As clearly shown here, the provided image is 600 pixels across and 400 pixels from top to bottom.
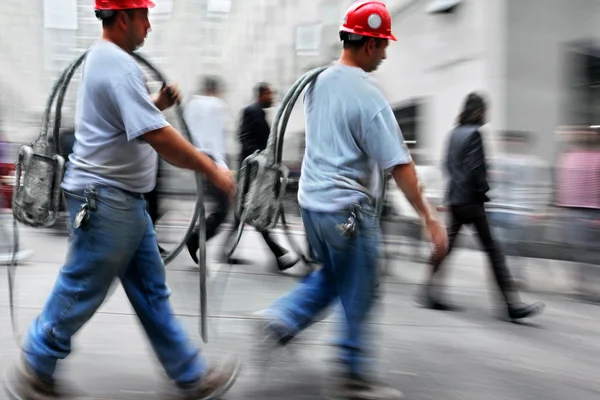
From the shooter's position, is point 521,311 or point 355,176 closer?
point 355,176

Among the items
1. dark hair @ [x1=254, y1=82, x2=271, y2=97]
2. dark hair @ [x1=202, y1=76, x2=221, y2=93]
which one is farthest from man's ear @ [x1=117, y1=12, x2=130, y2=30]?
dark hair @ [x1=202, y1=76, x2=221, y2=93]

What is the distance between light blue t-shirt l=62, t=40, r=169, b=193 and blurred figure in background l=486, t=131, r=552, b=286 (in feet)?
17.4

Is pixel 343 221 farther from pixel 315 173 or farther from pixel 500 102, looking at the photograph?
pixel 500 102

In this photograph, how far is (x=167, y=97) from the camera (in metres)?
3.40

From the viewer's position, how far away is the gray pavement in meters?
3.95

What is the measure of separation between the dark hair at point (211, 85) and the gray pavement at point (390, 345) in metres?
1.83

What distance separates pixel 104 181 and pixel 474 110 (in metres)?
3.59

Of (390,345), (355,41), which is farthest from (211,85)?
(355,41)

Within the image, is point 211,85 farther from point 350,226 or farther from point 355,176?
point 350,226

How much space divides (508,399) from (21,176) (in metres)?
2.51

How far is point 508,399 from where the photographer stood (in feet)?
12.7

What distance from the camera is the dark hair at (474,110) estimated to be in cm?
604

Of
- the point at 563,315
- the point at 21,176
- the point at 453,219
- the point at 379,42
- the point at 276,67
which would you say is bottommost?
the point at 563,315

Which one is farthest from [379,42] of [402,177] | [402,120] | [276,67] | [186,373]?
[276,67]
